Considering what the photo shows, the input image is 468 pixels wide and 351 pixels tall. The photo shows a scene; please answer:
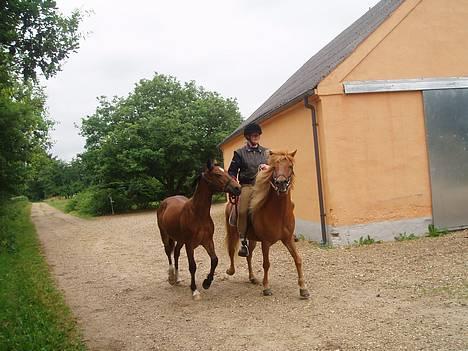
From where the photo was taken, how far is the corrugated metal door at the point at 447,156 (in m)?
10.4

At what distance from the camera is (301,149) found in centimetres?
1128

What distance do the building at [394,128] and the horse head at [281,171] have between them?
438cm

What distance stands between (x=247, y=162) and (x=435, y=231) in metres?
5.94

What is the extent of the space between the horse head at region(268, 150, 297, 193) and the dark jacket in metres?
0.93

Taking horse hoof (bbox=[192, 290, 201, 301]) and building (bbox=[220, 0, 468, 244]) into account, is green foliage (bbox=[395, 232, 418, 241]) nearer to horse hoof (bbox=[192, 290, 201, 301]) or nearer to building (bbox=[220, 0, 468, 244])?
building (bbox=[220, 0, 468, 244])

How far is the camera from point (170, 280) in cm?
769

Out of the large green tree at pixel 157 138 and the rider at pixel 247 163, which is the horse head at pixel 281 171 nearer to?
the rider at pixel 247 163

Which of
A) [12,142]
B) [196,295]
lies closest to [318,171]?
[196,295]

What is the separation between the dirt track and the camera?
15.1 feet

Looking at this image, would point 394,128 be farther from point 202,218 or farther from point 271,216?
point 202,218

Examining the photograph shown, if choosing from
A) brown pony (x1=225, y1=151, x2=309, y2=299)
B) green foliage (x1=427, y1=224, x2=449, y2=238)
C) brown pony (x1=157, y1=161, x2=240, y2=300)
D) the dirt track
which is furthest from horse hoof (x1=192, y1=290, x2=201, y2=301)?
green foliage (x1=427, y1=224, x2=449, y2=238)

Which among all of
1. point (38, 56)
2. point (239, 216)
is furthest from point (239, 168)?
point (38, 56)

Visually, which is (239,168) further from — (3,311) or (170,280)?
(3,311)

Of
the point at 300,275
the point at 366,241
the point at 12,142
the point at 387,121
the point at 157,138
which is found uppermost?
the point at 157,138
